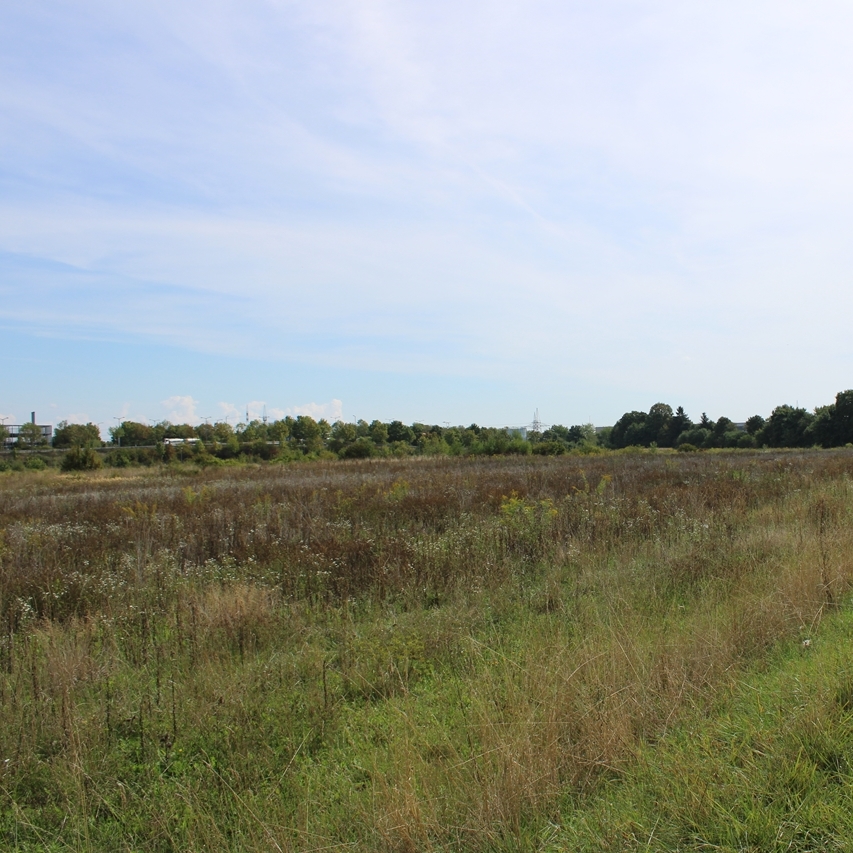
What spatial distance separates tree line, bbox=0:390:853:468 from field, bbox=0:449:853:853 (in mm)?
39473

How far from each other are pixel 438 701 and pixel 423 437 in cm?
6156

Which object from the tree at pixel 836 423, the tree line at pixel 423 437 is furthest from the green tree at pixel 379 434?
the tree at pixel 836 423

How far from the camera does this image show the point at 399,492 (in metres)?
15.3

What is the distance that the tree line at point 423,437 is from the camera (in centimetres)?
5603

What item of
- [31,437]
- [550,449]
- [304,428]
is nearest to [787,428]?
[550,449]

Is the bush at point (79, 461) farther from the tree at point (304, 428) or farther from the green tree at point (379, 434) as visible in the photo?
the green tree at point (379, 434)

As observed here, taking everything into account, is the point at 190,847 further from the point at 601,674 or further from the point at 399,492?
the point at 399,492

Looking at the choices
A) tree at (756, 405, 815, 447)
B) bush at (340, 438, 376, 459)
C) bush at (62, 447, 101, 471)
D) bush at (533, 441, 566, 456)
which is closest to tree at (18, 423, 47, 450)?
bush at (62, 447, 101, 471)

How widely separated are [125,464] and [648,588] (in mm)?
53873

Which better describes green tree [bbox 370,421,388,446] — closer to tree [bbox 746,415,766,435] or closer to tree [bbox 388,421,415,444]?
tree [bbox 388,421,415,444]

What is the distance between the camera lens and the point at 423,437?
65.6m

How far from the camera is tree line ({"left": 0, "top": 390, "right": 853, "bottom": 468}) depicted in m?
56.0

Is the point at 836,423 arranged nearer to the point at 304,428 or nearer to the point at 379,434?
the point at 379,434

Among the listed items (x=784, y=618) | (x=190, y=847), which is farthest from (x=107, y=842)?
(x=784, y=618)
